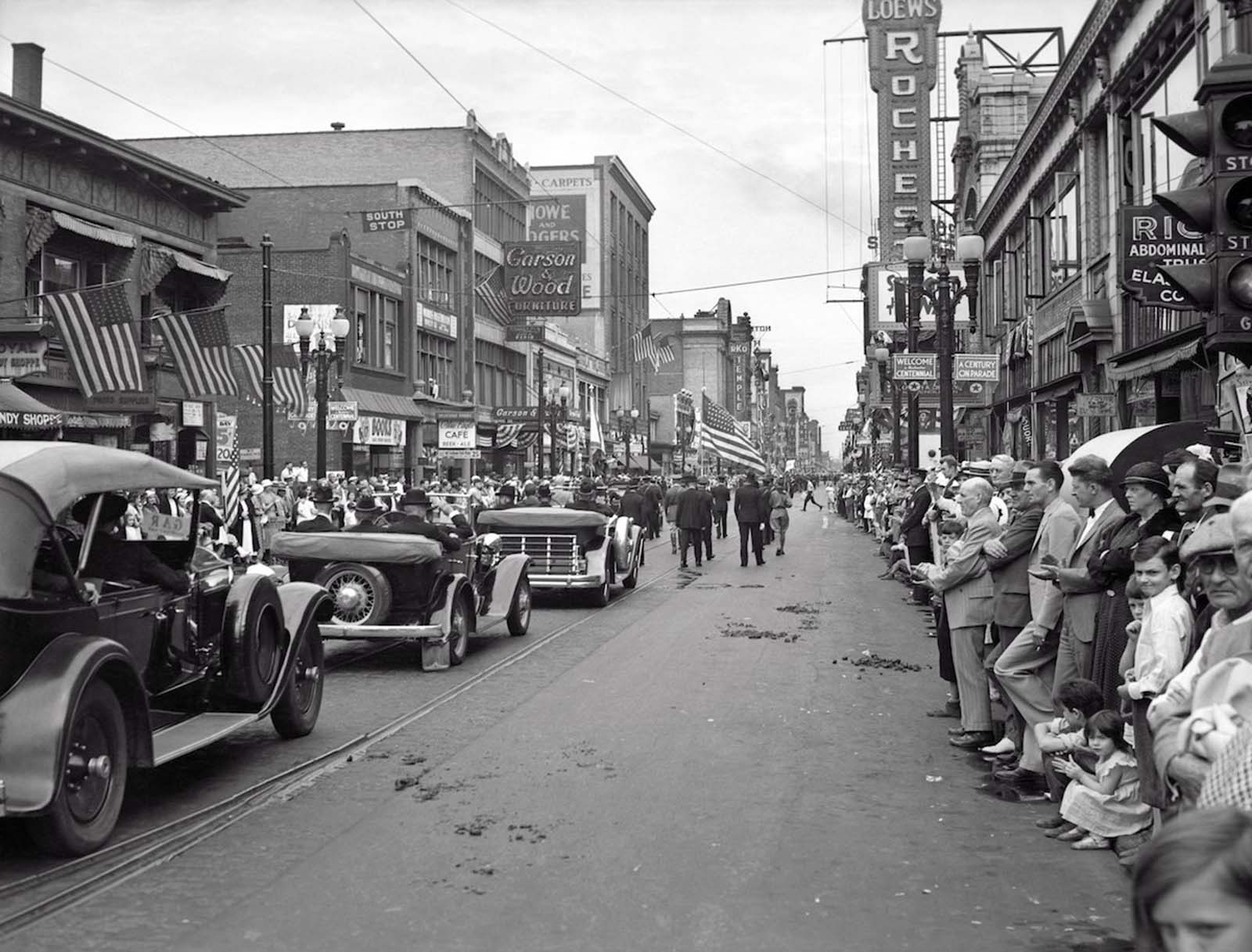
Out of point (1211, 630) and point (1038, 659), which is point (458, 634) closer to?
point (1038, 659)

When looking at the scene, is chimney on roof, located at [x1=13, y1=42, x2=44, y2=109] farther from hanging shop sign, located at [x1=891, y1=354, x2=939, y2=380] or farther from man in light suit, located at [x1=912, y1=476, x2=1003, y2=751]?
man in light suit, located at [x1=912, y1=476, x2=1003, y2=751]

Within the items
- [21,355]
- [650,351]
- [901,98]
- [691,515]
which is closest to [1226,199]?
[21,355]

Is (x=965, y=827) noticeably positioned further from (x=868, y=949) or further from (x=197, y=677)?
(x=197, y=677)

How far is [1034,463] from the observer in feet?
28.8

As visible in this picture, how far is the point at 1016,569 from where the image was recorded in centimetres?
829

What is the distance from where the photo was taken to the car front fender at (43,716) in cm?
564

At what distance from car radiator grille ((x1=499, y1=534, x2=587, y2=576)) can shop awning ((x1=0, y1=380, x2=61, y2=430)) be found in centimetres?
879

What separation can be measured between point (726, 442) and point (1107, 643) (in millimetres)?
28436

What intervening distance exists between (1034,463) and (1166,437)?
986mm

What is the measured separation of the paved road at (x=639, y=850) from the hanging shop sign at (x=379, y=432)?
1296 inches

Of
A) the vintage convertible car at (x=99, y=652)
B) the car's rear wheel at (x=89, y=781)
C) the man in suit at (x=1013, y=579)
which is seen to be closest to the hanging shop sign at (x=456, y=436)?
the vintage convertible car at (x=99, y=652)

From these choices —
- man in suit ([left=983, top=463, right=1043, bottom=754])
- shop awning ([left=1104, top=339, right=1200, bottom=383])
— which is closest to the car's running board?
man in suit ([left=983, top=463, right=1043, bottom=754])

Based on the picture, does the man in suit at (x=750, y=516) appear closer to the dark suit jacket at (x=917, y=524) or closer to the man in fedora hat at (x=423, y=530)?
the dark suit jacket at (x=917, y=524)

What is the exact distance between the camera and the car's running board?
685 cm
